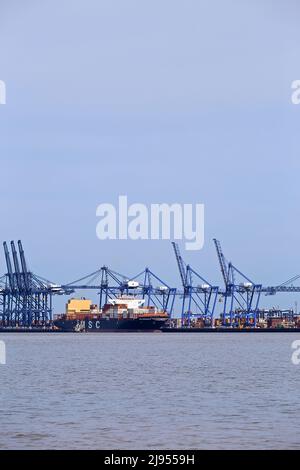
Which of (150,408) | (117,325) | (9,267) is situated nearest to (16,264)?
(9,267)

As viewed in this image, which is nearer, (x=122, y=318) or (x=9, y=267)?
(x=122, y=318)

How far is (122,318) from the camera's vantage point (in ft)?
596

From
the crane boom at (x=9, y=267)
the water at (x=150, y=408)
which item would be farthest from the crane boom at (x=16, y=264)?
the water at (x=150, y=408)

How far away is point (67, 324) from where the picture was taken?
195750 mm

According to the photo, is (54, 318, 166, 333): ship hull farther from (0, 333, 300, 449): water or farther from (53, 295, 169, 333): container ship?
(0, 333, 300, 449): water

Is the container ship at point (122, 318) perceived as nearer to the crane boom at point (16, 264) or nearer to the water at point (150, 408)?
the crane boom at point (16, 264)

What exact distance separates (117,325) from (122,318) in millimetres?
1870

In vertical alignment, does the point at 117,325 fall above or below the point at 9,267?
below

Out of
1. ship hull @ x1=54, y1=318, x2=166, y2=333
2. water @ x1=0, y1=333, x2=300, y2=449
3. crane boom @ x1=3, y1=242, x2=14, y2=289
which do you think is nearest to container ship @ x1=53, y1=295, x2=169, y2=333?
ship hull @ x1=54, y1=318, x2=166, y2=333

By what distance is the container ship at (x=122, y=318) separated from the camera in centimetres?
18075

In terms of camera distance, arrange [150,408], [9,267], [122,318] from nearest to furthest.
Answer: [150,408] → [122,318] → [9,267]

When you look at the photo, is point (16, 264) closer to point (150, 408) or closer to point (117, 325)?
point (117, 325)
